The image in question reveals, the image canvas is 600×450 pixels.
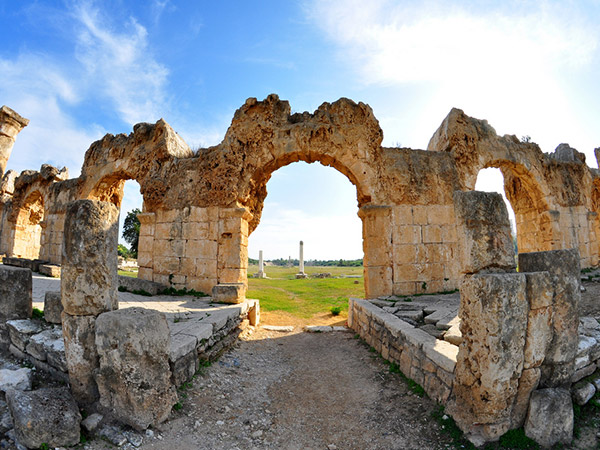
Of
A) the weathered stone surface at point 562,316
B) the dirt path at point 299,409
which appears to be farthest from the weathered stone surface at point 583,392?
the dirt path at point 299,409

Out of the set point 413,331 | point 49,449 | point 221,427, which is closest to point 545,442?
point 413,331

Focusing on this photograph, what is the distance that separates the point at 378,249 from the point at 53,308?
6859mm

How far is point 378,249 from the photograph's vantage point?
8.65 m

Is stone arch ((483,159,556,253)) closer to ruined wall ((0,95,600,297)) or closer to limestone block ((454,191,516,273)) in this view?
ruined wall ((0,95,600,297))

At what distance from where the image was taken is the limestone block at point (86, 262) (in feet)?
11.3

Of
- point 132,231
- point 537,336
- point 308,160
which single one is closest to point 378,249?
point 308,160

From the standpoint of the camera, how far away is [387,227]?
8.73 metres

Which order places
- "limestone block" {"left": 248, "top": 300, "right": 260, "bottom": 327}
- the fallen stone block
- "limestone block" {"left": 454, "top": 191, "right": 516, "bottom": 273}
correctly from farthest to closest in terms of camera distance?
the fallen stone block
"limestone block" {"left": 248, "top": 300, "right": 260, "bottom": 327}
"limestone block" {"left": 454, "top": 191, "right": 516, "bottom": 273}

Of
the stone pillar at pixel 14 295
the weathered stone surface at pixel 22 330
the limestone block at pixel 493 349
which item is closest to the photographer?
the limestone block at pixel 493 349

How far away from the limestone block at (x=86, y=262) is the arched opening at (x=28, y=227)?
1633cm

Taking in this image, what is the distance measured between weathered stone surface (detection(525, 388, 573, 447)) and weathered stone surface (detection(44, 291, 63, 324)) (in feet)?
18.7

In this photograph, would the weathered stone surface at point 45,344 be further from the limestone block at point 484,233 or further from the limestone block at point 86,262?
the limestone block at point 484,233

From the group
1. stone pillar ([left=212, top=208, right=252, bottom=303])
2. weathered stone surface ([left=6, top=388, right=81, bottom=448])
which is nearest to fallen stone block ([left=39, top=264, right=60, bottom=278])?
stone pillar ([left=212, top=208, right=252, bottom=303])

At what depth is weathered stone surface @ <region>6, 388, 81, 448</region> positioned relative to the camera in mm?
2746
